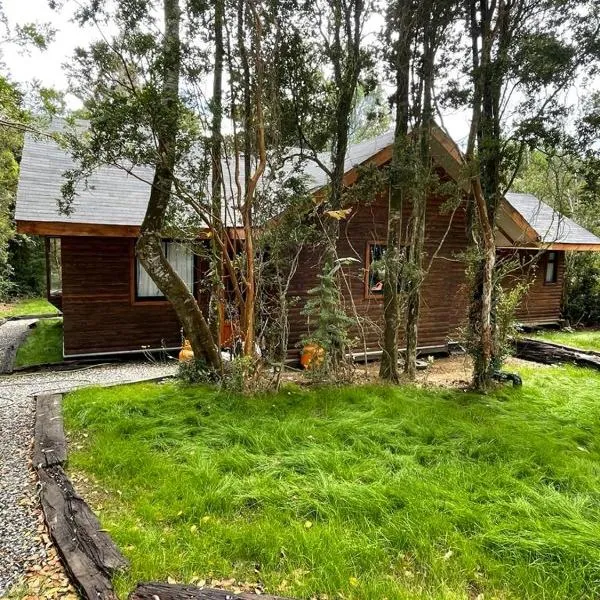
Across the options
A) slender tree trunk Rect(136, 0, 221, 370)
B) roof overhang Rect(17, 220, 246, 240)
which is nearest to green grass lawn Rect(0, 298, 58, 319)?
roof overhang Rect(17, 220, 246, 240)

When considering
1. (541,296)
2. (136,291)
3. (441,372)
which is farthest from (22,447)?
(541,296)

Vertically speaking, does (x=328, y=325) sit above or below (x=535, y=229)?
below

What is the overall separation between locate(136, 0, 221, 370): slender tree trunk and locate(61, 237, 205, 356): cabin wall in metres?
2.67

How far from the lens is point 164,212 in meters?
5.66

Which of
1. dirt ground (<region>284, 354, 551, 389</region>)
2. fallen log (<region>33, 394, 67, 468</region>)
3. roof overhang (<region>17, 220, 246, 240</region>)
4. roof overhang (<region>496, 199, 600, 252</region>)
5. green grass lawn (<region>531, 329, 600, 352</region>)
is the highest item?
roof overhang (<region>496, 199, 600, 252</region>)

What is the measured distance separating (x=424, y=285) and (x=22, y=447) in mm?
8279

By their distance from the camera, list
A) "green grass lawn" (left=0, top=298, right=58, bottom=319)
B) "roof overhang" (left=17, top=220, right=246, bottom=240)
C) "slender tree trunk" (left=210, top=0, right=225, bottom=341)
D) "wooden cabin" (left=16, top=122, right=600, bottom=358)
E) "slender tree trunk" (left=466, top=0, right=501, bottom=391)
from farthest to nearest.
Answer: "green grass lawn" (left=0, top=298, right=58, bottom=319) < "wooden cabin" (left=16, top=122, right=600, bottom=358) < "roof overhang" (left=17, top=220, right=246, bottom=240) < "slender tree trunk" (left=466, top=0, right=501, bottom=391) < "slender tree trunk" (left=210, top=0, right=225, bottom=341)

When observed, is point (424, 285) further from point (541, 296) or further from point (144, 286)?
point (541, 296)

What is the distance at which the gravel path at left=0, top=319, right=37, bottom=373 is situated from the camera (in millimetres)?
7413

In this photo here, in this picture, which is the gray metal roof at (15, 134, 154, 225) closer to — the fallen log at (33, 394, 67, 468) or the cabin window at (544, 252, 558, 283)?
the fallen log at (33, 394, 67, 468)

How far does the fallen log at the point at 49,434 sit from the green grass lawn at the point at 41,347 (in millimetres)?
2774

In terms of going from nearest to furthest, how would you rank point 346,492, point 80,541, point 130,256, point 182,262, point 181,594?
point 181,594, point 80,541, point 346,492, point 130,256, point 182,262

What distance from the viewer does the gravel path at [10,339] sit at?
24.3 ft

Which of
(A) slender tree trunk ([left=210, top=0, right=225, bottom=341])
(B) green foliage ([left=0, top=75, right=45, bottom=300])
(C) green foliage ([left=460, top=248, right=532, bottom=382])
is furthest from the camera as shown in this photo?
(B) green foliage ([left=0, top=75, right=45, bottom=300])
